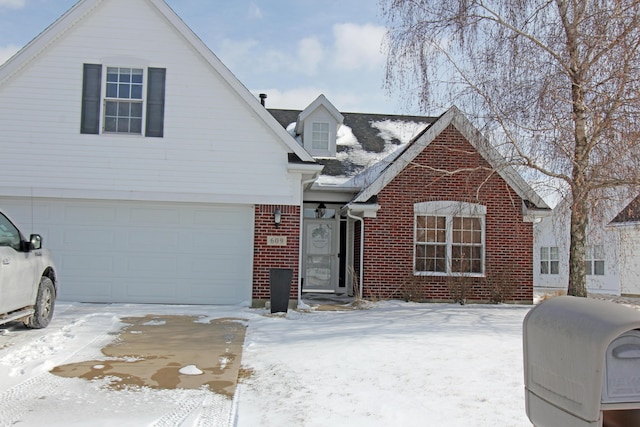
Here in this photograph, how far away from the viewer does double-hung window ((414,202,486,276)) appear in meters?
14.6

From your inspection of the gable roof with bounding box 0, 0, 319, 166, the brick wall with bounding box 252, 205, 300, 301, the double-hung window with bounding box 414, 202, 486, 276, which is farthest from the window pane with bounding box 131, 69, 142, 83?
the double-hung window with bounding box 414, 202, 486, 276

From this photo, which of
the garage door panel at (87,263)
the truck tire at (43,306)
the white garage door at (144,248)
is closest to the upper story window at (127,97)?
the white garage door at (144,248)

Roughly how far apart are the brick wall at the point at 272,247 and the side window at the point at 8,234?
5620 millimetres

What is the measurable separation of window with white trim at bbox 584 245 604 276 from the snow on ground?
48.4ft

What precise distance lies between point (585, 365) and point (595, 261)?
2171cm

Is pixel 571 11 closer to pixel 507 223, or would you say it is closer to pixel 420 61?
pixel 420 61

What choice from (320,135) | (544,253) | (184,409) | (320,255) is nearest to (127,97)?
(320,135)

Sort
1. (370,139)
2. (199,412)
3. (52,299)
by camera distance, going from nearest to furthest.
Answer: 1. (199,412)
2. (52,299)
3. (370,139)

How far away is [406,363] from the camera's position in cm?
673

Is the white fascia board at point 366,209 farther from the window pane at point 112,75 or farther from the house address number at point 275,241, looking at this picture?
the window pane at point 112,75

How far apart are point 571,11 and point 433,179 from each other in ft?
15.6

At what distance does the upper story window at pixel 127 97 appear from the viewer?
506 inches

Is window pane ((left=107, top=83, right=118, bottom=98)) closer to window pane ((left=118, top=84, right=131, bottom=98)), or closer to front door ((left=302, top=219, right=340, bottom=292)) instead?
window pane ((left=118, top=84, right=131, bottom=98))

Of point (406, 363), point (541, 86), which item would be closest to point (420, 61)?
point (541, 86)
